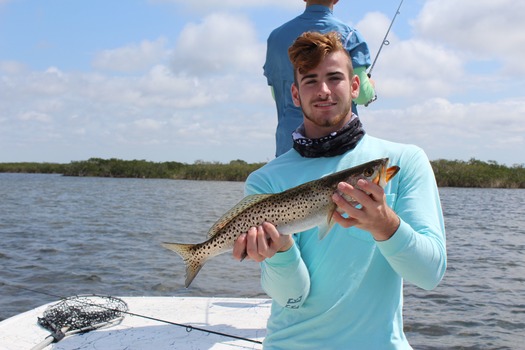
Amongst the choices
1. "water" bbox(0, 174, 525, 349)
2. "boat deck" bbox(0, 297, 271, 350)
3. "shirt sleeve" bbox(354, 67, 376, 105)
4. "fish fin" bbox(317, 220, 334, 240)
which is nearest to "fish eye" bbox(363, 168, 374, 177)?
"fish fin" bbox(317, 220, 334, 240)

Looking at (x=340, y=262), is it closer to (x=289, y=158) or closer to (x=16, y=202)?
(x=289, y=158)

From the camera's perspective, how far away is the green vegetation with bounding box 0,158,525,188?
46.1m

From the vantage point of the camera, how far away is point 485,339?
25.8 ft

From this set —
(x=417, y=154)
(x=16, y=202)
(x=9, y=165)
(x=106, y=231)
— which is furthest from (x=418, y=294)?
(x=9, y=165)

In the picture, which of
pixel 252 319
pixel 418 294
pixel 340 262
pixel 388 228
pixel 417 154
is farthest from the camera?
pixel 418 294

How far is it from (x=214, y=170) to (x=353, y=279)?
2278 inches

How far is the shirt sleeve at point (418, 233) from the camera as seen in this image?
7.33ft

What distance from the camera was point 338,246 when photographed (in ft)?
8.71

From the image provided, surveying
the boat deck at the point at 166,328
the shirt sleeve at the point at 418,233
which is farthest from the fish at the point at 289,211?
the boat deck at the point at 166,328

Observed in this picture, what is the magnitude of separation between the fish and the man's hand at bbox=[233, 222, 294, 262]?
72 mm

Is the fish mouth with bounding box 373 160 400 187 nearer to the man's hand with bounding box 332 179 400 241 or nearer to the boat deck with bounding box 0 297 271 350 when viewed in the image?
the man's hand with bounding box 332 179 400 241

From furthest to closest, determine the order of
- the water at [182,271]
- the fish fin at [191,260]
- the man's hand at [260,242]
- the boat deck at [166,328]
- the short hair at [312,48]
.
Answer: the water at [182,271], the boat deck at [166,328], the fish fin at [191,260], the short hair at [312,48], the man's hand at [260,242]

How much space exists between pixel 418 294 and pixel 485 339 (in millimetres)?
2510

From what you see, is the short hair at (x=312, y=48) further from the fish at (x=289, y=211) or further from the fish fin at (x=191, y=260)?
the fish fin at (x=191, y=260)
